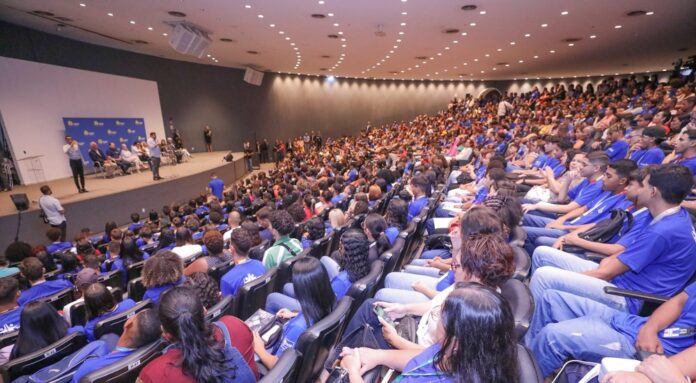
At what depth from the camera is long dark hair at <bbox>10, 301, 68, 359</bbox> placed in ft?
7.77

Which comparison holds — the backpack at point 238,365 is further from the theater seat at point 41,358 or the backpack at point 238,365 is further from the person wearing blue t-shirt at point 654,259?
the person wearing blue t-shirt at point 654,259

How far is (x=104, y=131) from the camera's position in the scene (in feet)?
39.7

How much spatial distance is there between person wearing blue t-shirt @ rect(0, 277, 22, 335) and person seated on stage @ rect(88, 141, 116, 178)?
939 centimetres

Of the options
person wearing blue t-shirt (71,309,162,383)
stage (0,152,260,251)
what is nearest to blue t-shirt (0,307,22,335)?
person wearing blue t-shirt (71,309,162,383)

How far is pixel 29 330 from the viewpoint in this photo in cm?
236

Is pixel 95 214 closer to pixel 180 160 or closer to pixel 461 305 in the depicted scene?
pixel 180 160

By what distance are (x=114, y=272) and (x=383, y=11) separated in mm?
8120

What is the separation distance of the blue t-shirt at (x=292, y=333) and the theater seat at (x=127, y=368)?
0.63 metres

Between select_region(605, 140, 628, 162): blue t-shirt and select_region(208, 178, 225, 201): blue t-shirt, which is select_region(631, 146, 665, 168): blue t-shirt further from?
select_region(208, 178, 225, 201): blue t-shirt

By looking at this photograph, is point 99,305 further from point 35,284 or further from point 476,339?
point 476,339

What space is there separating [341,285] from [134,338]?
4.14 feet

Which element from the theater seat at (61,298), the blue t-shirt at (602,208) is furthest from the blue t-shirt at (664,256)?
the theater seat at (61,298)

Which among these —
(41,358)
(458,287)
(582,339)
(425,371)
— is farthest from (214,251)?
(582,339)

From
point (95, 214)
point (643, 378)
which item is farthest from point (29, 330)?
point (95, 214)
